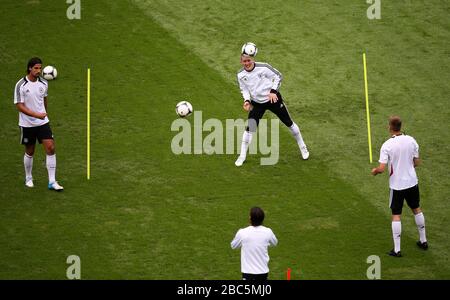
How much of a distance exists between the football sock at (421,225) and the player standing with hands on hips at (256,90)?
3.76m

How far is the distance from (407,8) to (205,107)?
7022 millimetres

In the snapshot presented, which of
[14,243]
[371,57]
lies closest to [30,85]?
[14,243]

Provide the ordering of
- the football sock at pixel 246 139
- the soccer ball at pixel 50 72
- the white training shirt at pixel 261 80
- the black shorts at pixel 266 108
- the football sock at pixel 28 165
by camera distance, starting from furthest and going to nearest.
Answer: the soccer ball at pixel 50 72, the football sock at pixel 246 139, the black shorts at pixel 266 108, the white training shirt at pixel 261 80, the football sock at pixel 28 165

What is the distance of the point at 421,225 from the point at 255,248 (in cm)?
378

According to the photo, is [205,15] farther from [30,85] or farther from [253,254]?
[253,254]

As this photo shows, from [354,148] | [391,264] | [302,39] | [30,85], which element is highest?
[302,39]

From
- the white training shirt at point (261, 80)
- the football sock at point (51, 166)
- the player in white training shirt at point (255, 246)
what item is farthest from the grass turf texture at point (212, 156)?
the player in white training shirt at point (255, 246)

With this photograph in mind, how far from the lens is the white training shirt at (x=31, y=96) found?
1567cm

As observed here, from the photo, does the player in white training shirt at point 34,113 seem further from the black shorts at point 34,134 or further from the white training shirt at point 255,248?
the white training shirt at point 255,248

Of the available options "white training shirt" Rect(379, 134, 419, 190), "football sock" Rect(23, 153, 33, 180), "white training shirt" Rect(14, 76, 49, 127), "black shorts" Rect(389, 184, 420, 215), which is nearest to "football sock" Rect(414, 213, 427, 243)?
"black shorts" Rect(389, 184, 420, 215)

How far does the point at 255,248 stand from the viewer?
467 inches

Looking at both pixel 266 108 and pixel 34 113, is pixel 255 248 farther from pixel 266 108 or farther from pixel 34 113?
pixel 34 113

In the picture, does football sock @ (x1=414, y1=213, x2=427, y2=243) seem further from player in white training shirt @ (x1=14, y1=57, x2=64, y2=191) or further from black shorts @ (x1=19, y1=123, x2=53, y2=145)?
black shorts @ (x1=19, y1=123, x2=53, y2=145)

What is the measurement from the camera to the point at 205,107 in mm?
19312
